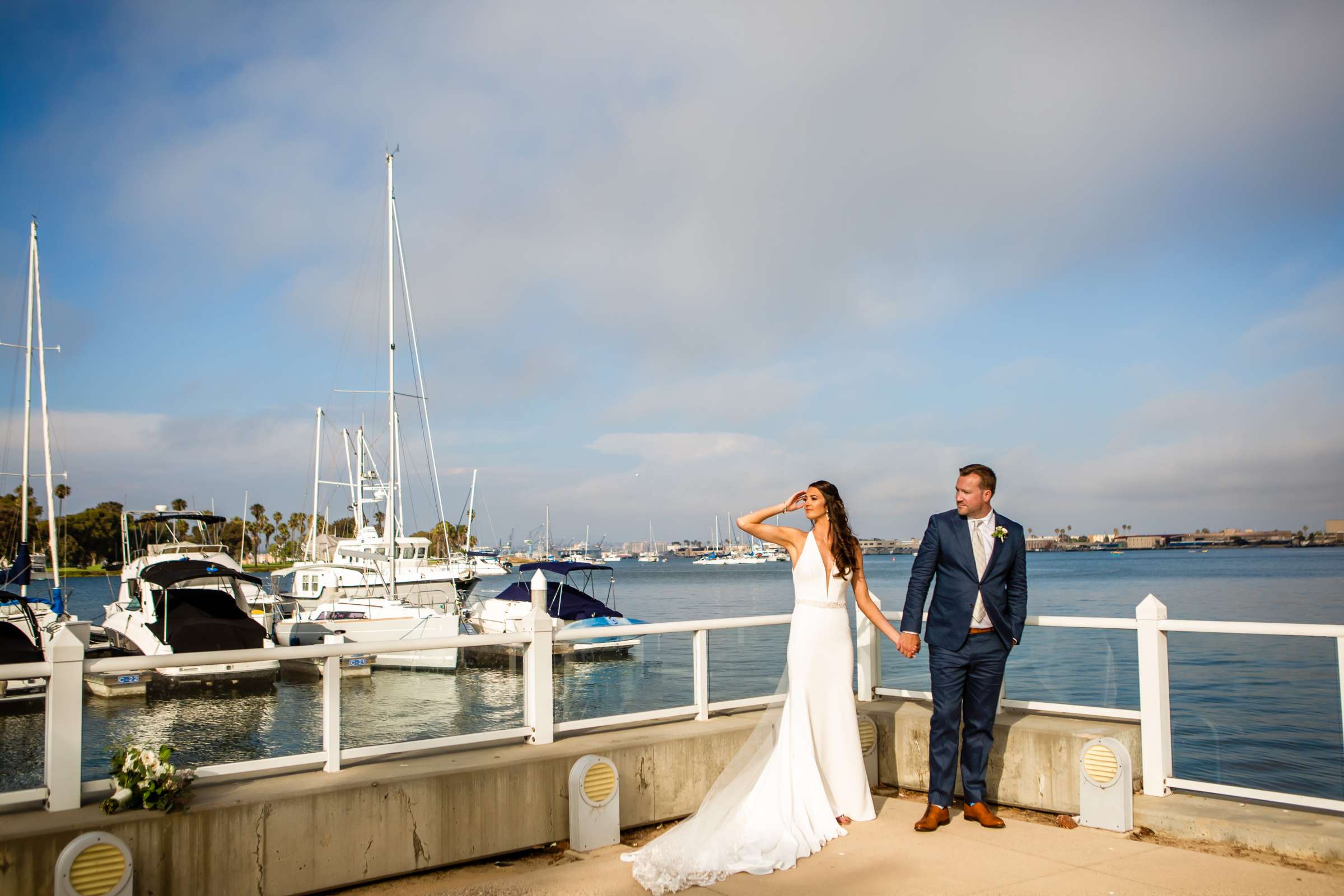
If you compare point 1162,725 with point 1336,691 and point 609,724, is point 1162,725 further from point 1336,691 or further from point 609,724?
A: point 609,724

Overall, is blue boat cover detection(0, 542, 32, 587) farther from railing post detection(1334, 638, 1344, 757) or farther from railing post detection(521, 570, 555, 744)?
railing post detection(1334, 638, 1344, 757)

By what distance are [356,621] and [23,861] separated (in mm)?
19809

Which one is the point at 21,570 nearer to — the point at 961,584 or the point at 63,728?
the point at 63,728

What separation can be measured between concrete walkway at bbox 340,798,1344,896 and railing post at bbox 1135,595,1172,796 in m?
0.59

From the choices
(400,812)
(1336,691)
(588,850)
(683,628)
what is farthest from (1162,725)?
(400,812)

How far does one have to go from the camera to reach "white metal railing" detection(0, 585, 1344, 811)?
507 cm

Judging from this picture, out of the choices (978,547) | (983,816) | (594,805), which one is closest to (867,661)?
(983,816)

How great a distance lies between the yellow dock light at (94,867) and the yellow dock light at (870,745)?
198 inches

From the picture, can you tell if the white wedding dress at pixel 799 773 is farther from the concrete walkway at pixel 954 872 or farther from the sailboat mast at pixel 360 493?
the sailboat mast at pixel 360 493

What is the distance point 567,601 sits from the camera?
23.5 metres

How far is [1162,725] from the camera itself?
6.37 metres

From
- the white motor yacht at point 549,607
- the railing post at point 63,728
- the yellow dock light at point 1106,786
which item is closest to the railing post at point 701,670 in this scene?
the yellow dock light at point 1106,786

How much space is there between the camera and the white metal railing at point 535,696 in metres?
5.07

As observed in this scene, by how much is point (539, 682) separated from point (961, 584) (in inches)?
120
